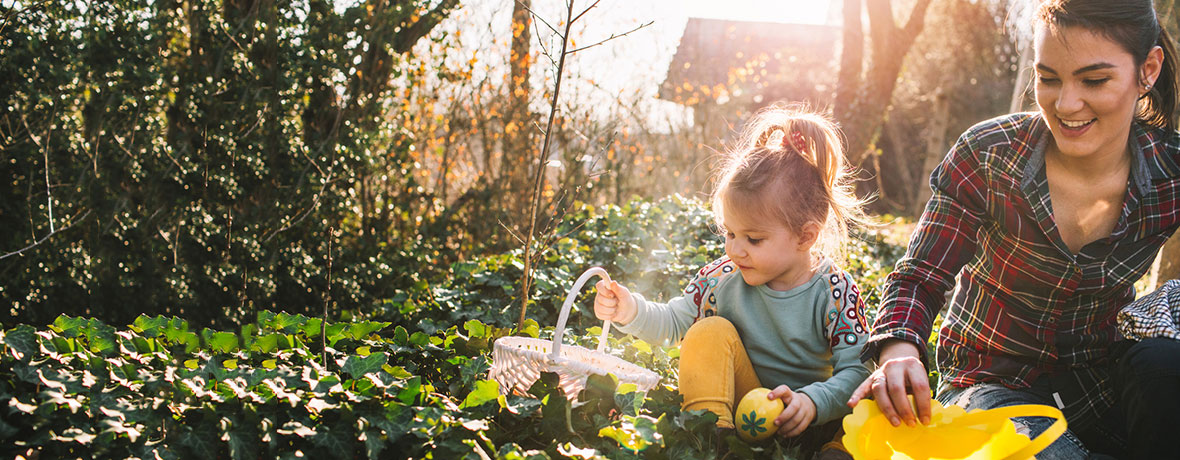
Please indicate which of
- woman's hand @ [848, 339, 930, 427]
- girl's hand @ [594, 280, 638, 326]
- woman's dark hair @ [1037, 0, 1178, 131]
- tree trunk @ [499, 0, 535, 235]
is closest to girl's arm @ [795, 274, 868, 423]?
woman's hand @ [848, 339, 930, 427]

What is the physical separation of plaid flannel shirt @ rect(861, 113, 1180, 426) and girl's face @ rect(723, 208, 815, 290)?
0.24 meters

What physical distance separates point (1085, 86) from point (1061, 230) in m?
0.38

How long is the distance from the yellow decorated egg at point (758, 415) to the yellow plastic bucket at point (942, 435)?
259 millimetres

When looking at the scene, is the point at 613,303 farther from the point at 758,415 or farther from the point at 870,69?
the point at 870,69

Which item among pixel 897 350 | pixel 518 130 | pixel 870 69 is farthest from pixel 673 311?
pixel 870 69

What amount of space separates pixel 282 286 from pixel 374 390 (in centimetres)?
265

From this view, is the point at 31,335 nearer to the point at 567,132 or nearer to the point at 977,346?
the point at 977,346

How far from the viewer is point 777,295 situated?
2.13 meters

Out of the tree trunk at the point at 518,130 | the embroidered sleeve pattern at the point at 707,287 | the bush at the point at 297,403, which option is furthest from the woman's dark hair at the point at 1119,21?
the tree trunk at the point at 518,130

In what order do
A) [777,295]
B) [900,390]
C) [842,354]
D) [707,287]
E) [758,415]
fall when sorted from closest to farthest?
[900,390]
[758,415]
[842,354]
[777,295]
[707,287]

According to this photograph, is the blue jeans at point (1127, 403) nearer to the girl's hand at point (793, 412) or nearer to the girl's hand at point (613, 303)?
the girl's hand at point (793, 412)

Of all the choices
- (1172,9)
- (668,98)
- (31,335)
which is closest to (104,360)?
(31,335)

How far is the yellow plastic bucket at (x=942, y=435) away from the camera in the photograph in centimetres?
148

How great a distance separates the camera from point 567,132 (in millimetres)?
6020
